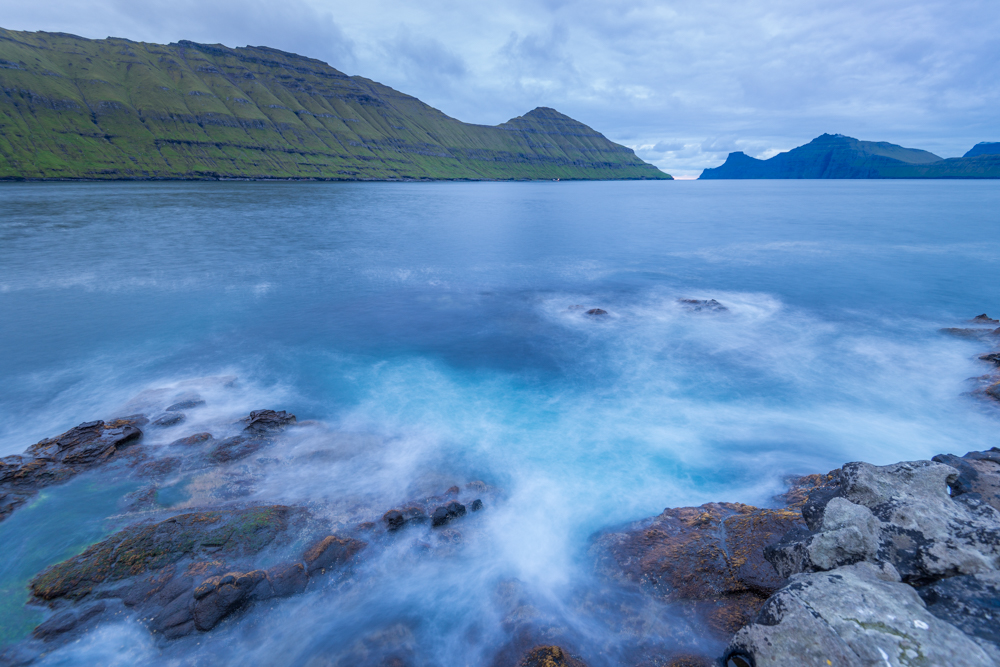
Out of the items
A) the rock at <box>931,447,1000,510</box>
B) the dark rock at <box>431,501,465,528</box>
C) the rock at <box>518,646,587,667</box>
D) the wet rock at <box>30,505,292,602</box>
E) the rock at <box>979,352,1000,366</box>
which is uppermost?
the rock at <box>931,447,1000,510</box>

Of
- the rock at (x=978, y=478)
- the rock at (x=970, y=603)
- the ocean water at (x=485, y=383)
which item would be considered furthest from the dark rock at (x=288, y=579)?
the rock at (x=978, y=478)

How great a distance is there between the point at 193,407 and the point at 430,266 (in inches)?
1169

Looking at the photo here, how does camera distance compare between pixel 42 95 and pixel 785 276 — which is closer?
pixel 785 276

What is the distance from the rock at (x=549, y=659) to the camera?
27.5ft

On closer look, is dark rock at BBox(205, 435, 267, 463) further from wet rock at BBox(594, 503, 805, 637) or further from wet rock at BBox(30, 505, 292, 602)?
wet rock at BBox(594, 503, 805, 637)

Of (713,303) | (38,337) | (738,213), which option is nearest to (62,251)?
(38,337)

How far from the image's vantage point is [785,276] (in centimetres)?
4056

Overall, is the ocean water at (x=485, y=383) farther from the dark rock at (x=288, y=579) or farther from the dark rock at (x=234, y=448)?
the dark rock at (x=234, y=448)

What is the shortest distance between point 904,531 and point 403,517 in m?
11.0

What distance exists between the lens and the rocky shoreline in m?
6.73

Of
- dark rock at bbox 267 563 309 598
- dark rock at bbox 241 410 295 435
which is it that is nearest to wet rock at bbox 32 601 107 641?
dark rock at bbox 267 563 309 598

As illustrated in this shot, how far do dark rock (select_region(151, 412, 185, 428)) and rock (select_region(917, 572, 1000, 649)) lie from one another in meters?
20.9

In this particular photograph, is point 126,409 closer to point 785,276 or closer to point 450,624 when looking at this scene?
point 450,624

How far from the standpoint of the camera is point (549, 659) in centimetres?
843
